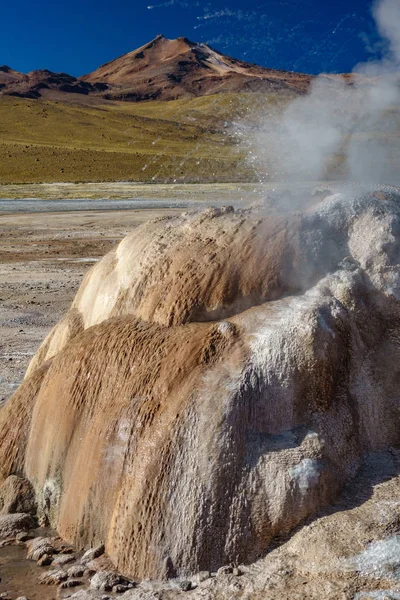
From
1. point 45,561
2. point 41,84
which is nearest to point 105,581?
point 45,561

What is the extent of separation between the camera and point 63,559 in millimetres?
4301

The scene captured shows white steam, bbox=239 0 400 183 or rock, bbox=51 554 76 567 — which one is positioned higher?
white steam, bbox=239 0 400 183

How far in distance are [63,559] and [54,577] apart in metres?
0.16

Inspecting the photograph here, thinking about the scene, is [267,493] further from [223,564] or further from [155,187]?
[155,187]

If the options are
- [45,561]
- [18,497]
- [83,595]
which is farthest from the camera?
[18,497]

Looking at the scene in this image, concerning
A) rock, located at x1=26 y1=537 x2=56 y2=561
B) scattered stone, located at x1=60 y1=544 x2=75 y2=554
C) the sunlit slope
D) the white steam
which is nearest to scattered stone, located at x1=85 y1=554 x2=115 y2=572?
scattered stone, located at x1=60 y1=544 x2=75 y2=554

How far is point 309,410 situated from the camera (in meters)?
Answer: 4.14

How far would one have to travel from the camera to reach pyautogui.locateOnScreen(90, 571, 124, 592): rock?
393cm

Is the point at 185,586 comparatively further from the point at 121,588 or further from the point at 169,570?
the point at 121,588

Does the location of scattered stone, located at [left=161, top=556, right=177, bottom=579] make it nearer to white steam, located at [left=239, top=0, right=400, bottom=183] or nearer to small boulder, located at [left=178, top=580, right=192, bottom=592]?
small boulder, located at [left=178, top=580, right=192, bottom=592]

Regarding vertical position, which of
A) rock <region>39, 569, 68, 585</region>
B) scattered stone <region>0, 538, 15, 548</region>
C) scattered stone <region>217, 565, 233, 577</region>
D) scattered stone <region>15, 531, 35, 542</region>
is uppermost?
scattered stone <region>15, 531, 35, 542</region>

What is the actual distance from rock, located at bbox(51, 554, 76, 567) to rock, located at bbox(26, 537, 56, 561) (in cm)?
9

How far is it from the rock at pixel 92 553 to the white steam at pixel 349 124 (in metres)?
3.17

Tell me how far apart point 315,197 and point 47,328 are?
6.82 metres
